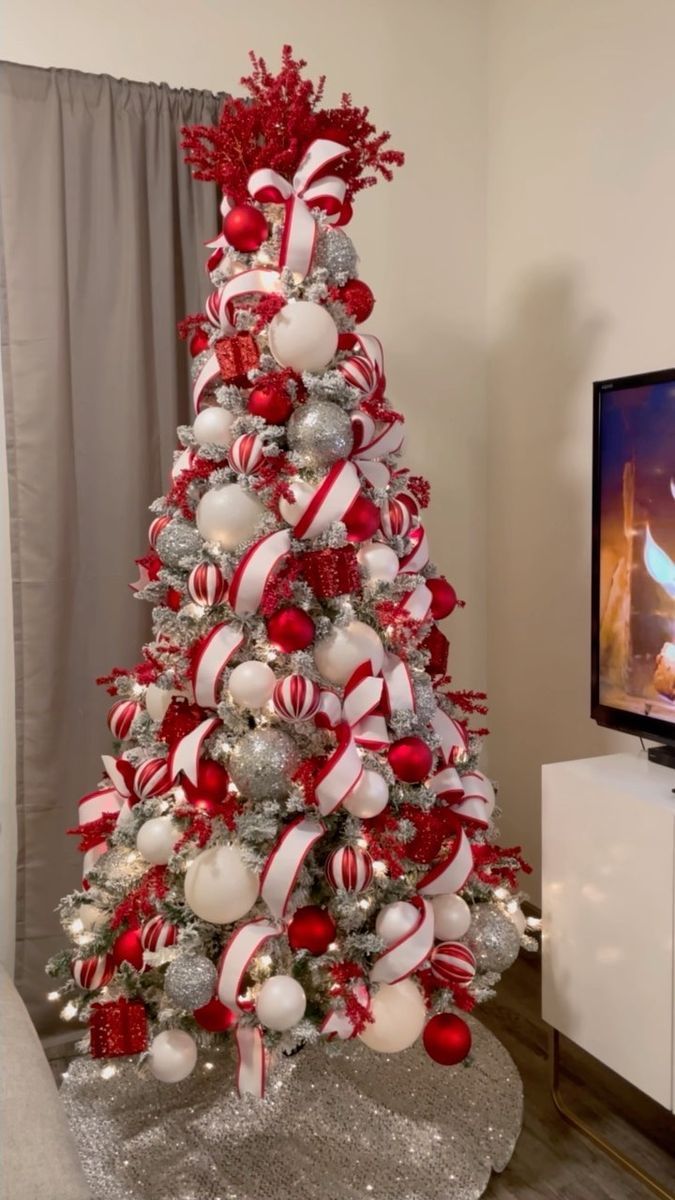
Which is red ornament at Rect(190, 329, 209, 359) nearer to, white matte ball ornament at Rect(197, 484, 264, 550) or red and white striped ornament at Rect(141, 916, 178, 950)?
white matte ball ornament at Rect(197, 484, 264, 550)

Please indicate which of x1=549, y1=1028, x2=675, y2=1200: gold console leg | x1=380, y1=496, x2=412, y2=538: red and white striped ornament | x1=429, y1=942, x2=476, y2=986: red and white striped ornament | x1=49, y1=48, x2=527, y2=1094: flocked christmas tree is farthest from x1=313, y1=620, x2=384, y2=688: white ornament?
x1=549, y1=1028, x2=675, y2=1200: gold console leg

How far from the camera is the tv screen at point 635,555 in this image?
200 cm

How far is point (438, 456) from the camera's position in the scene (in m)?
3.13

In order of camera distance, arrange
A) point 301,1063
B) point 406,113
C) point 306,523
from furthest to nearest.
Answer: point 406,113, point 301,1063, point 306,523

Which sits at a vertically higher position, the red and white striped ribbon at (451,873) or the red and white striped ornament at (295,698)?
the red and white striped ornament at (295,698)

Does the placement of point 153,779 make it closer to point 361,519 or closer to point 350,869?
point 350,869

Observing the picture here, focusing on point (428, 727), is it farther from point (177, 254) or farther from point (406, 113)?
point (406, 113)

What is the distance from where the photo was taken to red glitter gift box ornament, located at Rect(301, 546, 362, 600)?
180cm

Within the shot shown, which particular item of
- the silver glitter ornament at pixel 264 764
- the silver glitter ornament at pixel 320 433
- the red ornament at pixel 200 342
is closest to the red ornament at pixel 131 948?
the silver glitter ornament at pixel 264 764

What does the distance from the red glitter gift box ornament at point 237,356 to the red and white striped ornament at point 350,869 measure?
0.92 metres

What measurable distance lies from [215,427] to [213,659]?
1.50 feet

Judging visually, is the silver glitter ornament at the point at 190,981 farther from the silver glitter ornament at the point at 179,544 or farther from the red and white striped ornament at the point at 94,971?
the silver glitter ornament at the point at 179,544

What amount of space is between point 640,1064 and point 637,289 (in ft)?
5.90

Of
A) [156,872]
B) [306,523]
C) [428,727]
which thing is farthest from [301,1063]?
[306,523]
